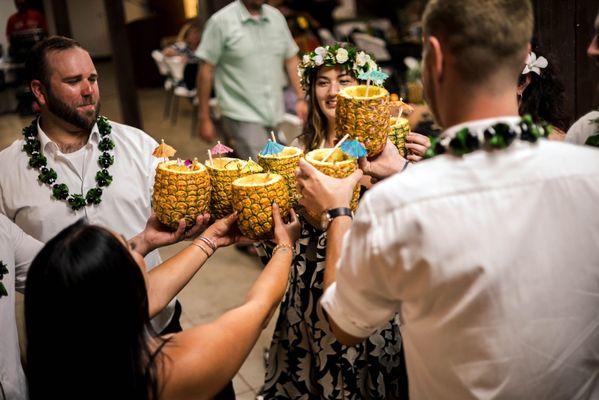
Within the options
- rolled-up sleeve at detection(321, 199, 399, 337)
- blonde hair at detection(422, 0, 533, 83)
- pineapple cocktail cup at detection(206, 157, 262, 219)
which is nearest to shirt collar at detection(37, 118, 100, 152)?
pineapple cocktail cup at detection(206, 157, 262, 219)

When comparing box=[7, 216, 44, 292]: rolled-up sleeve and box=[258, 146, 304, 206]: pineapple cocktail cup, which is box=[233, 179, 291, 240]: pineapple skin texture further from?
box=[7, 216, 44, 292]: rolled-up sleeve

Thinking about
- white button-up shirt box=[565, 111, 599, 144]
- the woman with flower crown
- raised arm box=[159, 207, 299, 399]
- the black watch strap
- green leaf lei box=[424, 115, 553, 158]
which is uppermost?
green leaf lei box=[424, 115, 553, 158]

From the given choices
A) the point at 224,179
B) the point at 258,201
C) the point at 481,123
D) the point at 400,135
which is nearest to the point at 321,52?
the point at 400,135

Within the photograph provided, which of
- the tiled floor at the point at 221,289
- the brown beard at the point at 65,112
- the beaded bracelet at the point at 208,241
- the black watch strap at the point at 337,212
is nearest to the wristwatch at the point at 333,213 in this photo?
the black watch strap at the point at 337,212

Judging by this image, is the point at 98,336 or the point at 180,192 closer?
the point at 98,336

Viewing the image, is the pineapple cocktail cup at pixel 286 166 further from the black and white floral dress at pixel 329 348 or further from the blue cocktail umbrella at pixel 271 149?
the black and white floral dress at pixel 329 348

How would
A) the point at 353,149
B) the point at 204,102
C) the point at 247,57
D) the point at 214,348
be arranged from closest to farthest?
1. the point at 214,348
2. the point at 353,149
3. the point at 247,57
4. the point at 204,102

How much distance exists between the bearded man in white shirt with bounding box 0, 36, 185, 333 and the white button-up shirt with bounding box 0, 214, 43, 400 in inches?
11.4

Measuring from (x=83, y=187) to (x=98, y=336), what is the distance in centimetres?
115

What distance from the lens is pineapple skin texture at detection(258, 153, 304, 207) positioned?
1.96 meters

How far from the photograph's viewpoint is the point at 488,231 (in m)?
1.22

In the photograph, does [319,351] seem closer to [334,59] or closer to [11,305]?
[11,305]

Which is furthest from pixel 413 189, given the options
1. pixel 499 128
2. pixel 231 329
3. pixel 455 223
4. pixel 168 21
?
pixel 168 21

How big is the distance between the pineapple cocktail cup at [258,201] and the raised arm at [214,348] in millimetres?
202
